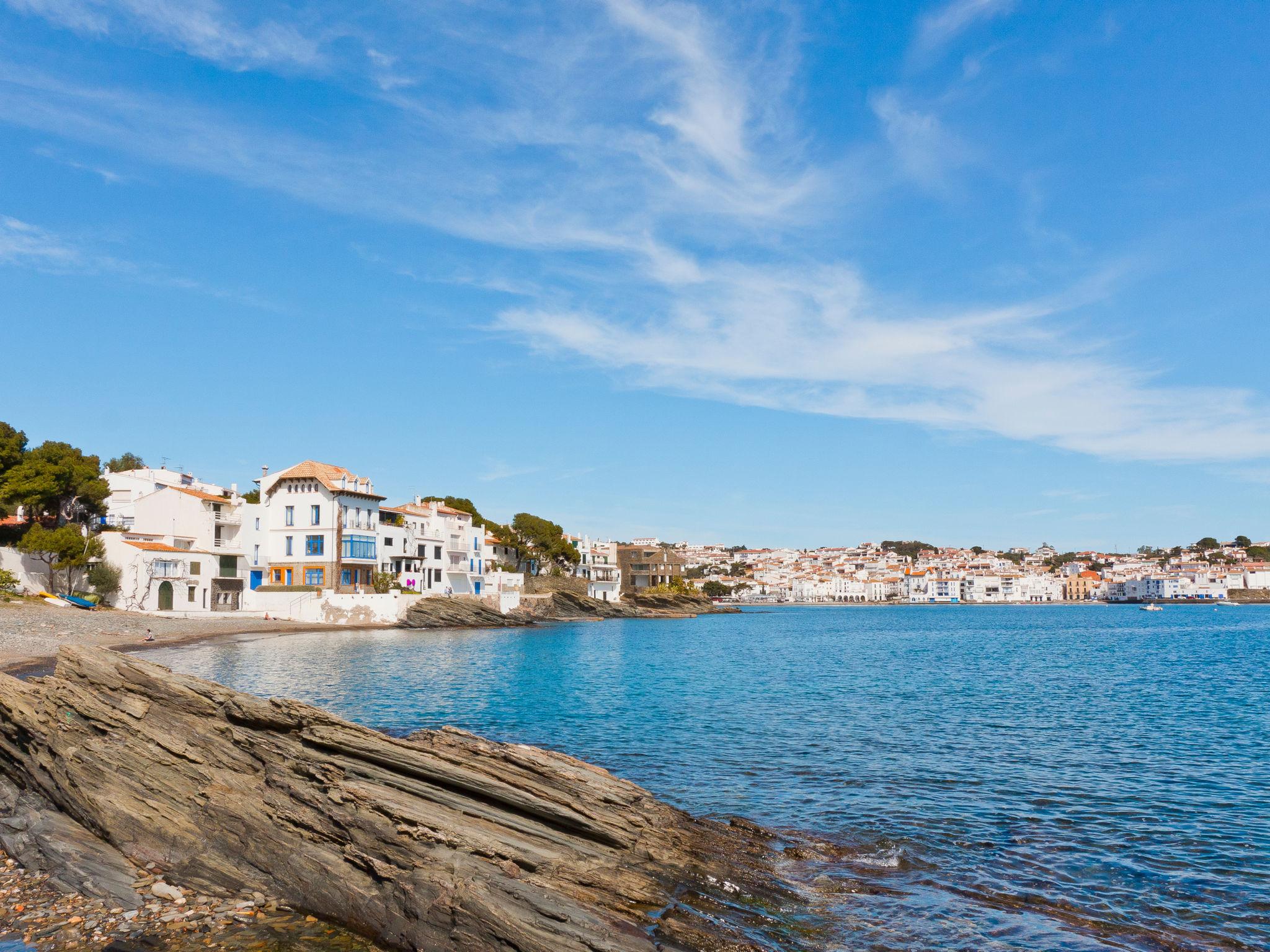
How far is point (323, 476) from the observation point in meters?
87.6

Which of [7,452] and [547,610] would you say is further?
[547,610]

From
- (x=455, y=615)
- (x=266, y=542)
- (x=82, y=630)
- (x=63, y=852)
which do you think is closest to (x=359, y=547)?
(x=266, y=542)

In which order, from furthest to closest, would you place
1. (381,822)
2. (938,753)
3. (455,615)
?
(455,615)
(938,753)
(381,822)

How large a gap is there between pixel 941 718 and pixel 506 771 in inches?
928

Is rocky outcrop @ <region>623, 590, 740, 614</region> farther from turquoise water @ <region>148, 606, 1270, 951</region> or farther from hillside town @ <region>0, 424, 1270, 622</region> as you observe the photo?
turquoise water @ <region>148, 606, 1270, 951</region>

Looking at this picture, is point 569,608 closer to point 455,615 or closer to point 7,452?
point 455,615

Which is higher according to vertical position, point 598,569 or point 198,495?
point 198,495

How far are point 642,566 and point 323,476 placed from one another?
98.5 m

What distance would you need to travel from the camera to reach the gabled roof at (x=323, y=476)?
87.4 meters

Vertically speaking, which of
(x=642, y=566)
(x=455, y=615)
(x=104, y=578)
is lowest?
(x=455, y=615)

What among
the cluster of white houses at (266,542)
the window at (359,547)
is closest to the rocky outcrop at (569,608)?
A: the cluster of white houses at (266,542)

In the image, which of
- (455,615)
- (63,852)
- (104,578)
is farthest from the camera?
(455,615)

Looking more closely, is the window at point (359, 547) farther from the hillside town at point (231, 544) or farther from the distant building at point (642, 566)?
the distant building at point (642, 566)

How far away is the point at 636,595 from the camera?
510ft
